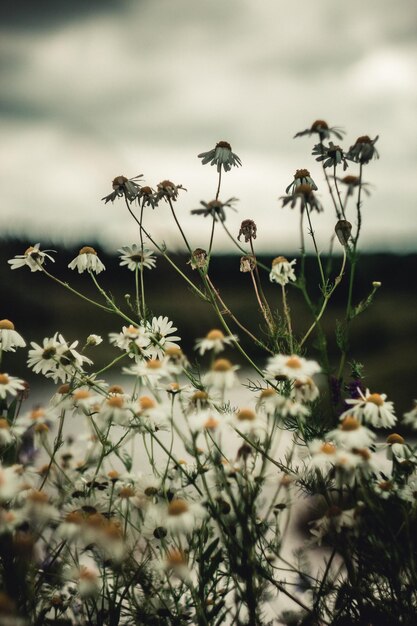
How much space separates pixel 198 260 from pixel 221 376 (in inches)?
26.5

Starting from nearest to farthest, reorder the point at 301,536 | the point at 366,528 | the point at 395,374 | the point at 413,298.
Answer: the point at 366,528 < the point at 301,536 < the point at 395,374 < the point at 413,298

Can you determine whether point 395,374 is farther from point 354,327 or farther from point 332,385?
point 332,385

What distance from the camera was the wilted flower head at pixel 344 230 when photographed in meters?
1.49

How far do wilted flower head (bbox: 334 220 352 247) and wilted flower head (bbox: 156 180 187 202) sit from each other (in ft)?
1.39

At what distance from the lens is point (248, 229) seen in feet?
5.86

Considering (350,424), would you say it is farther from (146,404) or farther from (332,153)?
(332,153)

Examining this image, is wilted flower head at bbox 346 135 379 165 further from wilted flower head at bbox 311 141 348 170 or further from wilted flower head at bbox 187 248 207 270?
wilted flower head at bbox 187 248 207 270

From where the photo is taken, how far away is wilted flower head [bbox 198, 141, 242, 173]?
168cm

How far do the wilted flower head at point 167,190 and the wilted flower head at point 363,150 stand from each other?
48cm

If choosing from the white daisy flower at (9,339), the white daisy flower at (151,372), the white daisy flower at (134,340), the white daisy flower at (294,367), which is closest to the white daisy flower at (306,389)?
the white daisy flower at (294,367)

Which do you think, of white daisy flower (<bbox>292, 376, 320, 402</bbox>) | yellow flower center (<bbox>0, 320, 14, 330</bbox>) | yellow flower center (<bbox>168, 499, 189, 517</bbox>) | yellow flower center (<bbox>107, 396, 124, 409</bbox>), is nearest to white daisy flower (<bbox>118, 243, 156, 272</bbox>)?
yellow flower center (<bbox>0, 320, 14, 330</bbox>)

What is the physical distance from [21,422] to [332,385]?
63 cm

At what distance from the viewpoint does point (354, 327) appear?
7.92 metres

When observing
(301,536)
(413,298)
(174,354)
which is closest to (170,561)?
(174,354)
